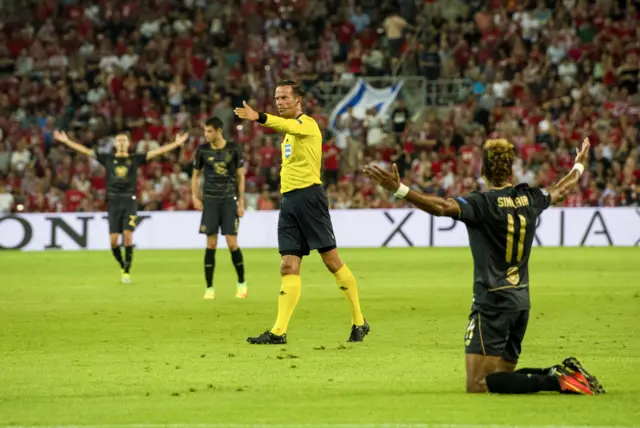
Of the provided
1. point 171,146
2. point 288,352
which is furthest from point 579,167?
point 171,146

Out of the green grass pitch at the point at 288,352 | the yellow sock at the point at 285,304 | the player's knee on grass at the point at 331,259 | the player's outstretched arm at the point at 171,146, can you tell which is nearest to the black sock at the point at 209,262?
the green grass pitch at the point at 288,352

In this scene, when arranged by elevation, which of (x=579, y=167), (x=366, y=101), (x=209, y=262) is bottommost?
(x=209, y=262)

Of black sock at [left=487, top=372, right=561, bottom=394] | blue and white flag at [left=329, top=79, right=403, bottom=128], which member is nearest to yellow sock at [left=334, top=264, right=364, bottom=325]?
black sock at [left=487, top=372, right=561, bottom=394]

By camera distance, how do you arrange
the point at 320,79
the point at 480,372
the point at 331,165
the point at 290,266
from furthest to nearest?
the point at 320,79
the point at 331,165
the point at 290,266
the point at 480,372

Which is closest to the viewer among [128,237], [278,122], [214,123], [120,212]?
[278,122]

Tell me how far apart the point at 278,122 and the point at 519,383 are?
3.62 metres

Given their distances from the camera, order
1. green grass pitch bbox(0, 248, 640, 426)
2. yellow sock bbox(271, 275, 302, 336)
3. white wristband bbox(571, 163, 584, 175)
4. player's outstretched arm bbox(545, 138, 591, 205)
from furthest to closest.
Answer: yellow sock bbox(271, 275, 302, 336), white wristband bbox(571, 163, 584, 175), player's outstretched arm bbox(545, 138, 591, 205), green grass pitch bbox(0, 248, 640, 426)

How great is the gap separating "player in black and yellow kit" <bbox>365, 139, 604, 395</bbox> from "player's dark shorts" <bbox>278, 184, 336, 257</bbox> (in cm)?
335

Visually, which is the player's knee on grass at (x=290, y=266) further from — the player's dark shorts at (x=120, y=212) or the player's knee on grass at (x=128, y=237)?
the player's dark shorts at (x=120, y=212)

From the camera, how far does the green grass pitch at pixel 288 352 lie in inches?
305

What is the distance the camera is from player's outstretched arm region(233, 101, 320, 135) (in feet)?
34.3

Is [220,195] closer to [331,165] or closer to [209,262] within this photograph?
[209,262]

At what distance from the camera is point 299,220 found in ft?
39.0

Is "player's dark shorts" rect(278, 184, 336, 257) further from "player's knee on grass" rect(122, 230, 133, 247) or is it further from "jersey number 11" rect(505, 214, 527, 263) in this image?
"player's knee on grass" rect(122, 230, 133, 247)
